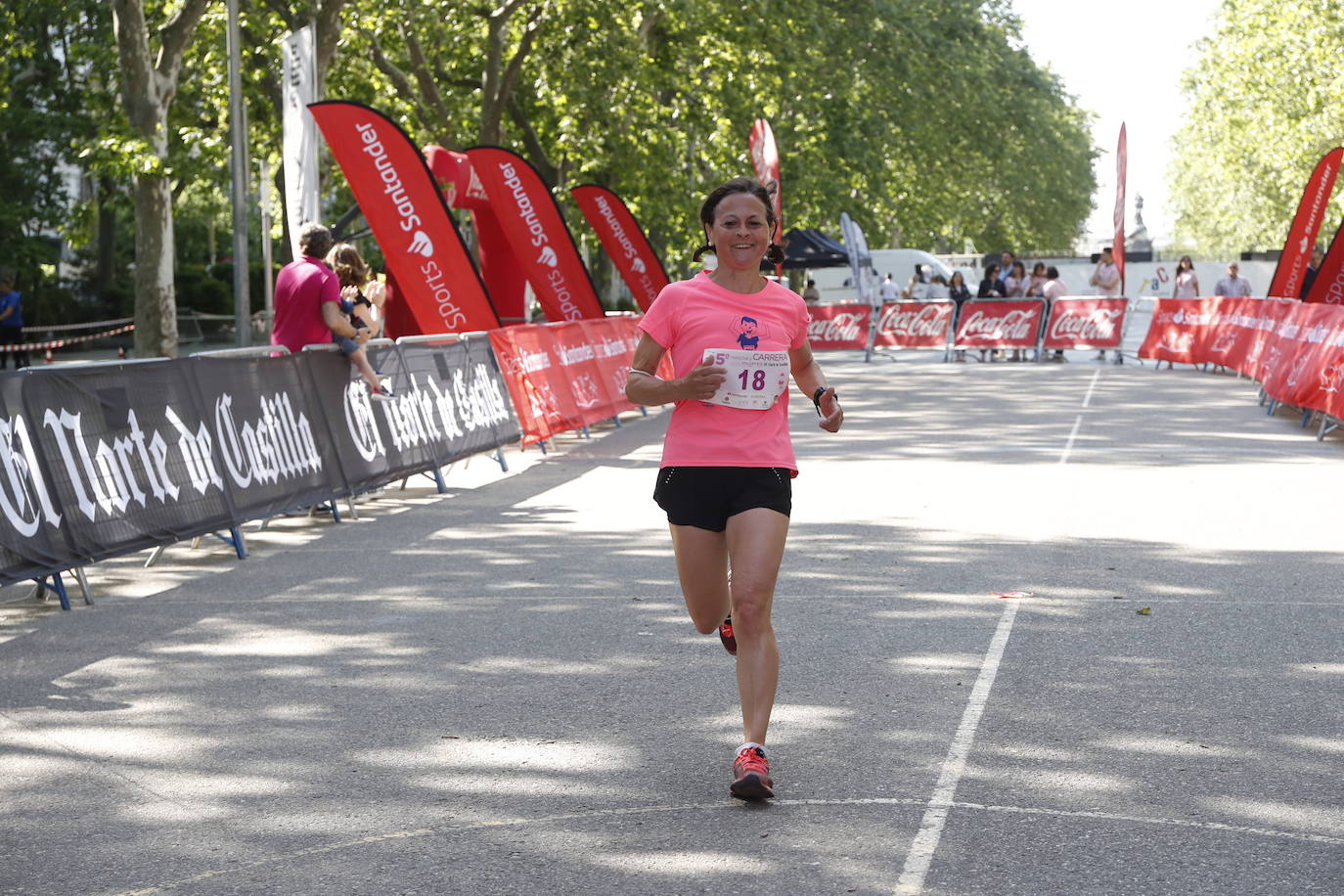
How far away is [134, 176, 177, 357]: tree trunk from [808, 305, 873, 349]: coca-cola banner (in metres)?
15.2

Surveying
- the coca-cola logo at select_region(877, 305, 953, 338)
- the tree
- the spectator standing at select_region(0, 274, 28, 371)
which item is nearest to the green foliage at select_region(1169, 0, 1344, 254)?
the coca-cola logo at select_region(877, 305, 953, 338)

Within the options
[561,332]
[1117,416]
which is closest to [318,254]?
[561,332]

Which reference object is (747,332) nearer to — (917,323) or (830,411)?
(830,411)

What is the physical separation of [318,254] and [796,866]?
912 centimetres

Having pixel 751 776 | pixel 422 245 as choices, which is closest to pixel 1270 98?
pixel 422 245

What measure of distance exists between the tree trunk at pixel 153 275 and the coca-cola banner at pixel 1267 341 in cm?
1424

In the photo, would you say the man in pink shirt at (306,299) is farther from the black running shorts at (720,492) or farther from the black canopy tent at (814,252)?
the black canopy tent at (814,252)

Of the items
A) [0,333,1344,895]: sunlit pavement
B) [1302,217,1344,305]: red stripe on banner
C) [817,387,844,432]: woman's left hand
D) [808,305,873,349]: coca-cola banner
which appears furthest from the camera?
[808,305,873,349]: coca-cola banner

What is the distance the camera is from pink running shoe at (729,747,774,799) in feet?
17.7

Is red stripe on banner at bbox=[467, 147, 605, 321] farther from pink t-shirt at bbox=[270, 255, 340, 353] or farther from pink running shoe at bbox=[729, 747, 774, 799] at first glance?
pink running shoe at bbox=[729, 747, 774, 799]

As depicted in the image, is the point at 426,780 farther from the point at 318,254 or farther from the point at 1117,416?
the point at 1117,416

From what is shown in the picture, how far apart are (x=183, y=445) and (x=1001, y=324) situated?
82.9 ft

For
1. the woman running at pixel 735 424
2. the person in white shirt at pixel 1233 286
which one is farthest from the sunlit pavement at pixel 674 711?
the person in white shirt at pixel 1233 286

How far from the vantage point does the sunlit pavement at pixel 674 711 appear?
196 inches
